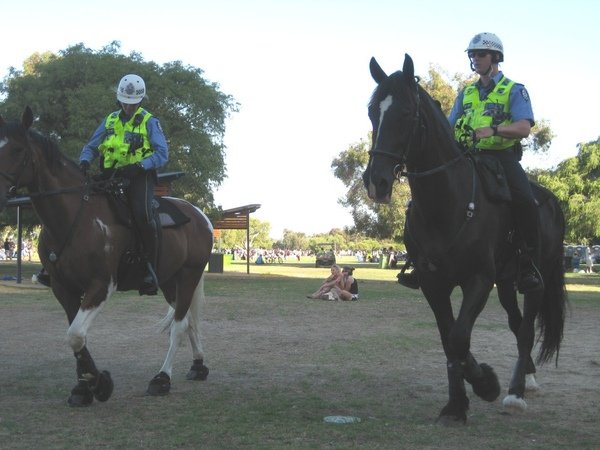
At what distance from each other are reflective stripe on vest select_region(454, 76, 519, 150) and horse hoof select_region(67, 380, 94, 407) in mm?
4188

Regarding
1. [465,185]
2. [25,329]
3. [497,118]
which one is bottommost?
[25,329]

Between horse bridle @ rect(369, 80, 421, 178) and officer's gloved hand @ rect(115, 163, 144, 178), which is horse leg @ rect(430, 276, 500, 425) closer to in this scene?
horse bridle @ rect(369, 80, 421, 178)

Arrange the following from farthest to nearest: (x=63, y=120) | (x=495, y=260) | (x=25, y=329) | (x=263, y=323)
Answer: (x=63, y=120)
(x=263, y=323)
(x=25, y=329)
(x=495, y=260)

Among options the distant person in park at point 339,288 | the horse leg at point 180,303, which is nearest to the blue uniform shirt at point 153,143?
the horse leg at point 180,303

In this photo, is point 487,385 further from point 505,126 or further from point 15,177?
point 15,177

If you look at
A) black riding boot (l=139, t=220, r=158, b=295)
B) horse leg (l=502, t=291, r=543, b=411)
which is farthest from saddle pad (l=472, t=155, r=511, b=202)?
black riding boot (l=139, t=220, r=158, b=295)

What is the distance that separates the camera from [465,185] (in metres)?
6.34

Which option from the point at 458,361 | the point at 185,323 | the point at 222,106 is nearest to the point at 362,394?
the point at 458,361

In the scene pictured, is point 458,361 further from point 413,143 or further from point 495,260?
point 413,143

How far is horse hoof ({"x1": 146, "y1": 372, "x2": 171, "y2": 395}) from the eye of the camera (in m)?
7.52

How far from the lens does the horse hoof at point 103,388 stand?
23.1ft

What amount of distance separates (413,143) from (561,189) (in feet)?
176

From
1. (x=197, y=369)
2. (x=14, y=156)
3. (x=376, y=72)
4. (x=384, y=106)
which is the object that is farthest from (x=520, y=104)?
(x=14, y=156)

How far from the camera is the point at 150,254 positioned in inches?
308
